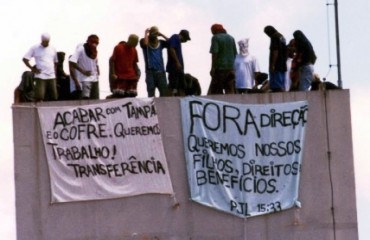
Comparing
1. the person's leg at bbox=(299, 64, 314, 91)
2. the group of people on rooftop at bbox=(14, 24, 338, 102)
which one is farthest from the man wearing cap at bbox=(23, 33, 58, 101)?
the person's leg at bbox=(299, 64, 314, 91)

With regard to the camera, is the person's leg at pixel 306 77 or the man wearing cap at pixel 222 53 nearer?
the man wearing cap at pixel 222 53

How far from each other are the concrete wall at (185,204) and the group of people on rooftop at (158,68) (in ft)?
1.26

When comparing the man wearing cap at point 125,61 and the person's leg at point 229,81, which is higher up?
the man wearing cap at point 125,61

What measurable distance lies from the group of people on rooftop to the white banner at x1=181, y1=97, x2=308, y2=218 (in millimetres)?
525

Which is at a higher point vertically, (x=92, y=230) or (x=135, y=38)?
(x=135, y=38)

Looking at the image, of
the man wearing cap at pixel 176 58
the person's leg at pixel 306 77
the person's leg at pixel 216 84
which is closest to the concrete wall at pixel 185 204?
the person's leg at pixel 306 77

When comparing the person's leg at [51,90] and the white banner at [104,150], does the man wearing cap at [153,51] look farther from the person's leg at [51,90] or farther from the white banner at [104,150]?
the person's leg at [51,90]

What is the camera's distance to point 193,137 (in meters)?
58.7

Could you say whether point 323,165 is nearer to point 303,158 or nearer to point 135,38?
point 303,158

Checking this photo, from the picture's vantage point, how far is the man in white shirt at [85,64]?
2261 inches

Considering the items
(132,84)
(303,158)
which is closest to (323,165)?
(303,158)

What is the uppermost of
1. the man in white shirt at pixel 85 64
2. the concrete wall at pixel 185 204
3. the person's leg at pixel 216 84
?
the man in white shirt at pixel 85 64

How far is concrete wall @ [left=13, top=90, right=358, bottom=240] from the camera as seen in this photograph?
58.2m

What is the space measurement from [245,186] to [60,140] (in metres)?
4.25
